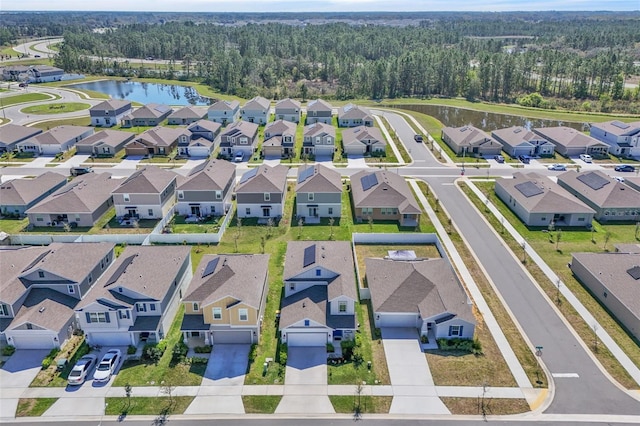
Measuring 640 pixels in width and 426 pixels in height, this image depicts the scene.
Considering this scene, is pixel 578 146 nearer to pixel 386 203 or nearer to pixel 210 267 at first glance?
pixel 386 203

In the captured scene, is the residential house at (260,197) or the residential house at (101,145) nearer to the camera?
the residential house at (260,197)

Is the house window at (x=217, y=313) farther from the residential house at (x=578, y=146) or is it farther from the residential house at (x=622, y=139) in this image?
the residential house at (x=622, y=139)

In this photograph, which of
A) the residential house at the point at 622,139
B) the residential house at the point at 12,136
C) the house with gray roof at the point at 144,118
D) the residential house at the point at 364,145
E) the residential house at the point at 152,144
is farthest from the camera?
the house with gray roof at the point at 144,118

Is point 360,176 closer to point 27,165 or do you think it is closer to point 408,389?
point 408,389

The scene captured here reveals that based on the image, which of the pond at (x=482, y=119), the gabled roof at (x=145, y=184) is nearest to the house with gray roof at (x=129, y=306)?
the gabled roof at (x=145, y=184)

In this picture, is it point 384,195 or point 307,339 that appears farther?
point 384,195

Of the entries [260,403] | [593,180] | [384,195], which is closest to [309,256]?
[260,403]

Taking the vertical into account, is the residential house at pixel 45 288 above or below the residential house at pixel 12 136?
below

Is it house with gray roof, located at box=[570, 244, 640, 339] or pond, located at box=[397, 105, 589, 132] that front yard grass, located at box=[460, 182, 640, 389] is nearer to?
house with gray roof, located at box=[570, 244, 640, 339]
